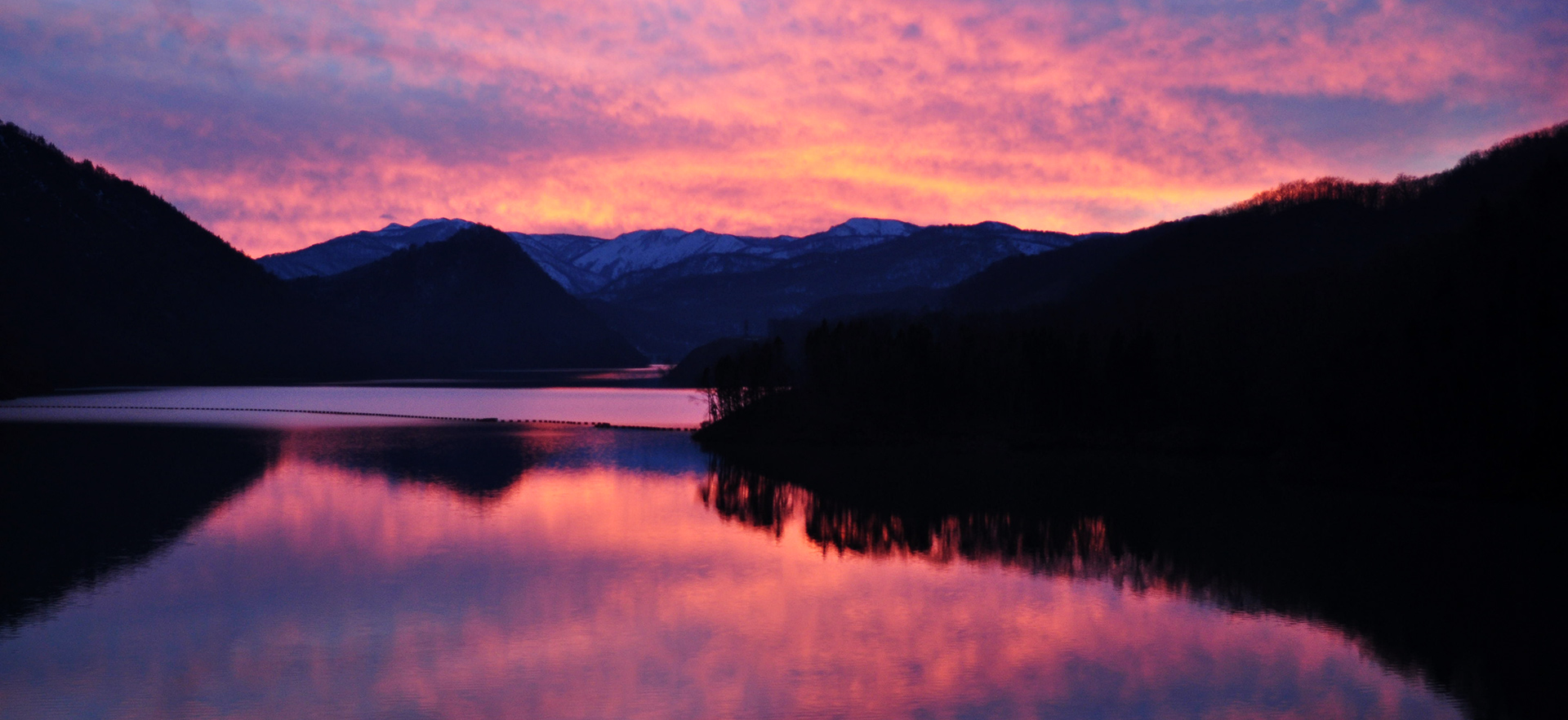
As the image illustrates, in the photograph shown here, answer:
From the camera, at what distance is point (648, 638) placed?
30328 mm

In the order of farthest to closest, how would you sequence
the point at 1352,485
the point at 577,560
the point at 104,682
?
1. the point at 1352,485
2. the point at 577,560
3. the point at 104,682

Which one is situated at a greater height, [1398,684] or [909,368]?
[909,368]

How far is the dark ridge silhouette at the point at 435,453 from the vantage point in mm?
68625

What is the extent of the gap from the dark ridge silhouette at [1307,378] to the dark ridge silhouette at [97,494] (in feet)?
143

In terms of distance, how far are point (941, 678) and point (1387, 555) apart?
88.6 ft

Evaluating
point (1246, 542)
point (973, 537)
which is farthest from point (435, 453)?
point (1246, 542)

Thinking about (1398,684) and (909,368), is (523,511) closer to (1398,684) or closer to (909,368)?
(1398,684)

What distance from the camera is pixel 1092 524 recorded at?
169ft

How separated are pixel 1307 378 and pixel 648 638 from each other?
62649 mm

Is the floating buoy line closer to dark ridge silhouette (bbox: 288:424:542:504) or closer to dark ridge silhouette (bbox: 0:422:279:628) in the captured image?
dark ridge silhouette (bbox: 288:424:542:504)

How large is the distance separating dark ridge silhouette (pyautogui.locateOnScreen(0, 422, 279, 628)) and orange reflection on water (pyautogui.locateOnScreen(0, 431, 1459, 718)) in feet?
6.63

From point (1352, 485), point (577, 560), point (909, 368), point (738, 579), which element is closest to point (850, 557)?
point (738, 579)

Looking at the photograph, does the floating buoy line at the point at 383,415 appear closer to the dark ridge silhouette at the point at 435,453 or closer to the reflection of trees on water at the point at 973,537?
the dark ridge silhouette at the point at 435,453

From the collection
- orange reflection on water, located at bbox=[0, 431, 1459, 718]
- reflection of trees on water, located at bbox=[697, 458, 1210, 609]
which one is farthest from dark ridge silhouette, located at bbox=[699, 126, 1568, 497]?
orange reflection on water, located at bbox=[0, 431, 1459, 718]
